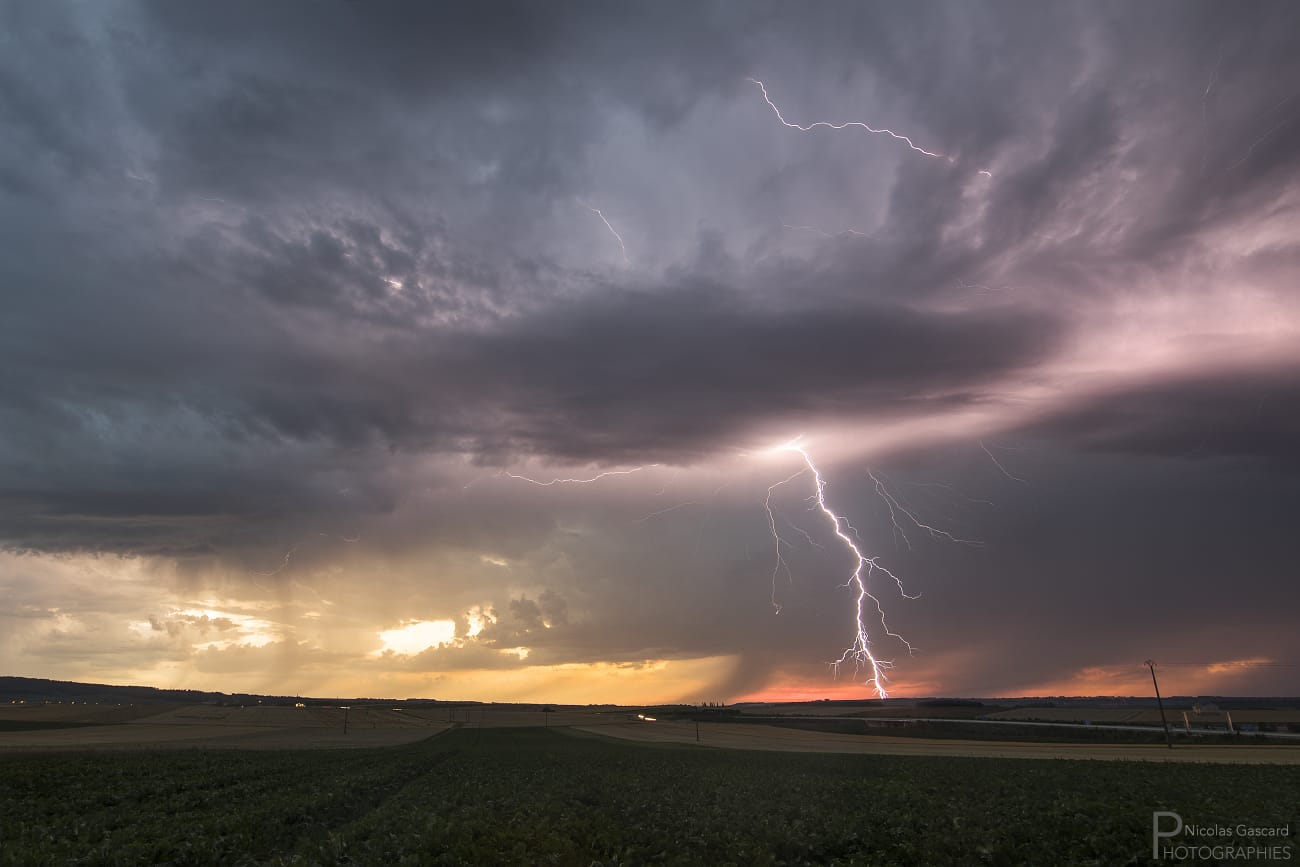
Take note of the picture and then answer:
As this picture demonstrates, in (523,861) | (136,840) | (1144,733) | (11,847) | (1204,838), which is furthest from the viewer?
(1144,733)

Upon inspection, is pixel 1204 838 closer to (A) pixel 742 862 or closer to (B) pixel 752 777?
(A) pixel 742 862

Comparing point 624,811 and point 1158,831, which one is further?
point 624,811

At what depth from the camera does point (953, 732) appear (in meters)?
102

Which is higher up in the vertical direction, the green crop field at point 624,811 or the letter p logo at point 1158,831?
the letter p logo at point 1158,831

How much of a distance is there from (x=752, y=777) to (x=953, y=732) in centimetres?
7429

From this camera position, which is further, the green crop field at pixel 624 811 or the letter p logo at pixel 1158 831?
the green crop field at pixel 624 811

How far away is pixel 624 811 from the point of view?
27.6 m

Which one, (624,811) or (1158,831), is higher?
(1158,831)

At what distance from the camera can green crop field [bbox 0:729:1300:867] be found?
1931cm

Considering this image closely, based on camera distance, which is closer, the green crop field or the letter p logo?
the letter p logo

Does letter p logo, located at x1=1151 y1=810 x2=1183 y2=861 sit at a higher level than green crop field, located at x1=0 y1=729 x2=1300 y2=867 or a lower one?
higher

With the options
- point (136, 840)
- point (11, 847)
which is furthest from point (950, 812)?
point (11, 847)

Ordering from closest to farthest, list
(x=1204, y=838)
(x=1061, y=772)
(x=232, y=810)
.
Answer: (x=1204, y=838) → (x=232, y=810) → (x=1061, y=772)

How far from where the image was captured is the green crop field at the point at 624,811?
19.3 m
